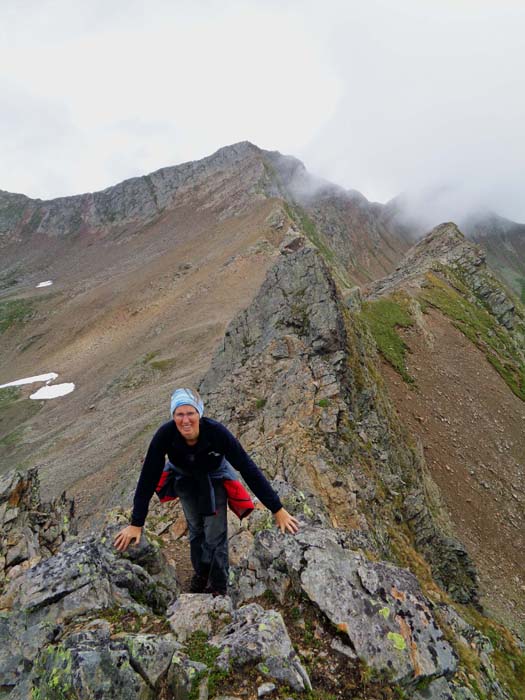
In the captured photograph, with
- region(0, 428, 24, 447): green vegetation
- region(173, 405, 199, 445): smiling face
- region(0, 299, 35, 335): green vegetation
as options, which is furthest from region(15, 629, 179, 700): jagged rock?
region(0, 299, 35, 335): green vegetation

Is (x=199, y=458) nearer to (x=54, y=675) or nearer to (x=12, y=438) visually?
(x=54, y=675)

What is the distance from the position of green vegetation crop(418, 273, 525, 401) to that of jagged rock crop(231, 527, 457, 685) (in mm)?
26971

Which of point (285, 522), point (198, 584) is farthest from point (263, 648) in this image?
point (198, 584)

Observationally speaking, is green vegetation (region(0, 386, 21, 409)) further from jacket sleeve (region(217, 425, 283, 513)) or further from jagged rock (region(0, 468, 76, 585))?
jacket sleeve (region(217, 425, 283, 513))

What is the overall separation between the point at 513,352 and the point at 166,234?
87.0 m

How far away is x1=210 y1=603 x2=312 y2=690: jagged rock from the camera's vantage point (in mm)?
3998

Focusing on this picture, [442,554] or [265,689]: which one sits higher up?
[265,689]

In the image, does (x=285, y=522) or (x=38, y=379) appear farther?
(x=38, y=379)

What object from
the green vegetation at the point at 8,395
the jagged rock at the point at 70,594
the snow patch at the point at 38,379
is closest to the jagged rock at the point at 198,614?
the jagged rock at the point at 70,594

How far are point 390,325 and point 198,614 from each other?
2626cm

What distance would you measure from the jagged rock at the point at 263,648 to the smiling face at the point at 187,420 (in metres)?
2.30

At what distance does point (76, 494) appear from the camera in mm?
22094

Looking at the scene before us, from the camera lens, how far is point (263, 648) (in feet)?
13.7

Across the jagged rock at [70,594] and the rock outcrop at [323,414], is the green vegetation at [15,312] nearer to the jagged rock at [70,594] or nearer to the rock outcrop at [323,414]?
the rock outcrop at [323,414]
